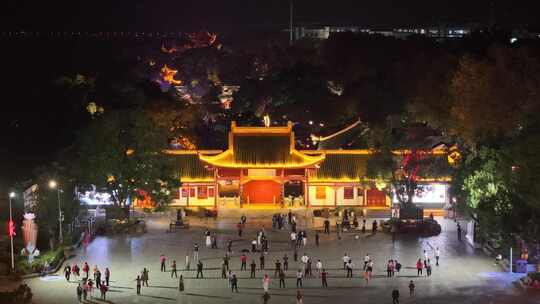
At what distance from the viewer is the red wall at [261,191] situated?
81.3 metres

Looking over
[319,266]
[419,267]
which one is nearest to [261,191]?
[319,266]

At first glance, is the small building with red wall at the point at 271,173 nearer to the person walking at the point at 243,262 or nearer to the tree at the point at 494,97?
the tree at the point at 494,97

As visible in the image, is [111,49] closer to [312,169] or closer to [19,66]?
[19,66]

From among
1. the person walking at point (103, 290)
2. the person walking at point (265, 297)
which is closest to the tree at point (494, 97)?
the person walking at point (265, 297)

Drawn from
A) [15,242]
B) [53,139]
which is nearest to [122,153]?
[15,242]

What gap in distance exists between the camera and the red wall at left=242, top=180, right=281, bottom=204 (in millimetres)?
81312

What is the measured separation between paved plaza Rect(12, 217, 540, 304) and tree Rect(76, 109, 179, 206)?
4025 mm

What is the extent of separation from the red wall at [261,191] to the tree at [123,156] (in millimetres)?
12805

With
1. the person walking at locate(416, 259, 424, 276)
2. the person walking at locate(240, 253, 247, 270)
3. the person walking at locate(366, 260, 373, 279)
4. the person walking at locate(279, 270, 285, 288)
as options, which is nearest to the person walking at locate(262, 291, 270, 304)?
the person walking at locate(279, 270, 285, 288)

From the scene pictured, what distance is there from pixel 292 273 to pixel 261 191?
2875 cm

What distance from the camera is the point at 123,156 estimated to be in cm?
6806

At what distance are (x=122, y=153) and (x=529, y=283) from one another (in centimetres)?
3401

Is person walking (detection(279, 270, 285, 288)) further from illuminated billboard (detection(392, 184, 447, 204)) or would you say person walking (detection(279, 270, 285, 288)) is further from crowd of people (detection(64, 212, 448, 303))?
illuminated billboard (detection(392, 184, 447, 204))

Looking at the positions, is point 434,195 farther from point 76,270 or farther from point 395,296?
point 76,270
